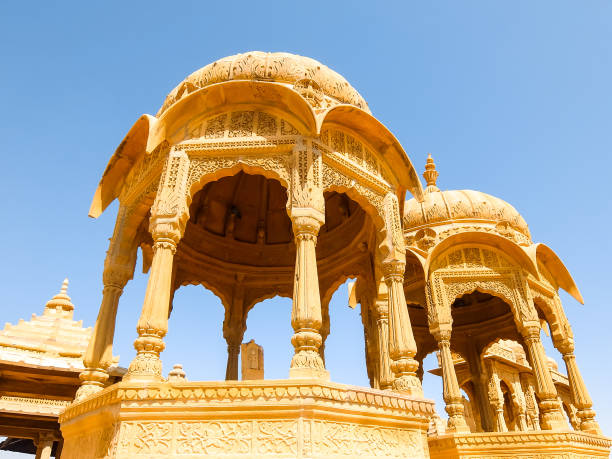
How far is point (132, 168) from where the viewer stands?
10.4 metres

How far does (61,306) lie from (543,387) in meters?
18.1

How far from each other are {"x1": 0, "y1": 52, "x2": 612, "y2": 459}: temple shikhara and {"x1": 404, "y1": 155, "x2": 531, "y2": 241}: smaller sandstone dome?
0.21 ft

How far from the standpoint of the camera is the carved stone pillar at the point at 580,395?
511 inches

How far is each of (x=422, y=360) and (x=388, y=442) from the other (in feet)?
39.8

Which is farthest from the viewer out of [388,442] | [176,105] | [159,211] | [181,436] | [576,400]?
[576,400]

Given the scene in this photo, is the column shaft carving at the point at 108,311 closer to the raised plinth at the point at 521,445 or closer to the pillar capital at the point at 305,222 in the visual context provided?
the pillar capital at the point at 305,222

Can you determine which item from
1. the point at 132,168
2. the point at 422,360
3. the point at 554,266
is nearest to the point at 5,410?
the point at 132,168

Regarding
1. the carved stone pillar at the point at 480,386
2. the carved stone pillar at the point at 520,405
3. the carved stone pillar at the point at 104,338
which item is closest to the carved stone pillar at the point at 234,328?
the carved stone pillar at the point at 104,338

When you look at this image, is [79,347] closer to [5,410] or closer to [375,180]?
[5,410]

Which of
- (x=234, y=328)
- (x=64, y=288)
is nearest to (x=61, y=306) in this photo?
(x=64, y=288)

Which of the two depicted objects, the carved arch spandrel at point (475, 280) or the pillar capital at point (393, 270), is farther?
the carved arch spandrel at point (475, 280)

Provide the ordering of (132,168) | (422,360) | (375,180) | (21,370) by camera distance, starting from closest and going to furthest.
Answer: (375,180)
(132,168)
(21,370)
(422,360)

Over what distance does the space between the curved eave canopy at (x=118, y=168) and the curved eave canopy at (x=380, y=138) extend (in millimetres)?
3909

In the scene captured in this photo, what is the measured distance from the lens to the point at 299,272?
24.7 feet
